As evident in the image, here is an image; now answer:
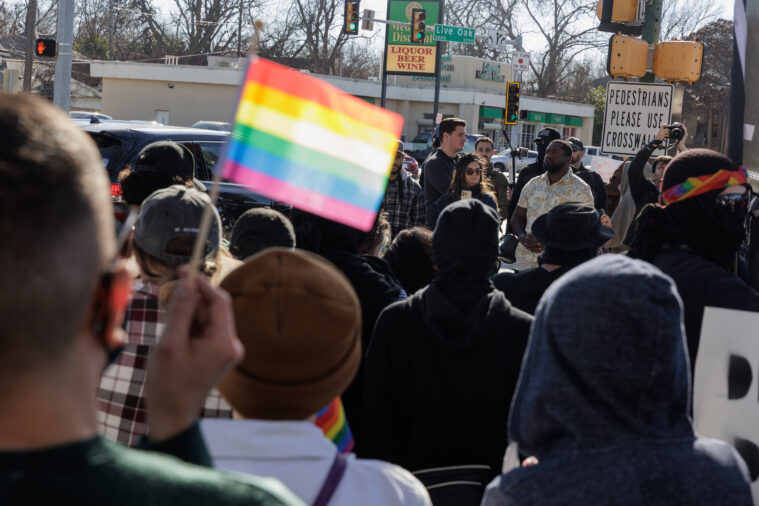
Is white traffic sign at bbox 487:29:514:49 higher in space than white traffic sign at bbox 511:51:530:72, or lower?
higher

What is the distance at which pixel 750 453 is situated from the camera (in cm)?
Answer: 269

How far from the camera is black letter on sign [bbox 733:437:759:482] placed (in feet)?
8.80

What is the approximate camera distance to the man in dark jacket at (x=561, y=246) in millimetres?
4180

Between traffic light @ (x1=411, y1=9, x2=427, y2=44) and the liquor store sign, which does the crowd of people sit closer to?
traffic light @ (x1=411, y1=9, x2=427, y2=44)

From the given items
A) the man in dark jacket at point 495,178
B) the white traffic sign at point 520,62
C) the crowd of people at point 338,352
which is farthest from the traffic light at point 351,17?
the crowd of people at point 338,352

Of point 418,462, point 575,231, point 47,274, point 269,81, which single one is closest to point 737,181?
point 575,231

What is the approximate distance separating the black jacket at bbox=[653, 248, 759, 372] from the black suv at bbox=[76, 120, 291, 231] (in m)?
5.29

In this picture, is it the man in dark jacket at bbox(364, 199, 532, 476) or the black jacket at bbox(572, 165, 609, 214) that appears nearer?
the man in dark jacket at bbox(364, 199, 532, 476)

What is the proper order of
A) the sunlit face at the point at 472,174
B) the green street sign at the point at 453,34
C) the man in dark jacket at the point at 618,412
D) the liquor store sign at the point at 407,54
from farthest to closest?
the liquor store sign at the point at 407,54 < the green street sign at the point at 453,34 < the sunlit face at the point at 472,174 < the man in dark jacket at the point at 618,412

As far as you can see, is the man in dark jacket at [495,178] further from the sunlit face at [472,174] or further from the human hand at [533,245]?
the human hand at [533,245]

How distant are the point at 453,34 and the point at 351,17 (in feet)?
14.6

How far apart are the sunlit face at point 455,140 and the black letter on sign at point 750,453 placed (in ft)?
19.4

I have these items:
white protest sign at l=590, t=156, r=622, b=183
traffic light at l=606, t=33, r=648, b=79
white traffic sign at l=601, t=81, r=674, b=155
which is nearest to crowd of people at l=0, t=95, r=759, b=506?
traffic light at l=606, t=33, r=648, b=79

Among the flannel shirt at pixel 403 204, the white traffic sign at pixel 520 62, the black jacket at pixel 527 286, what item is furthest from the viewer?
the white traffic sign at pixel 520 62
